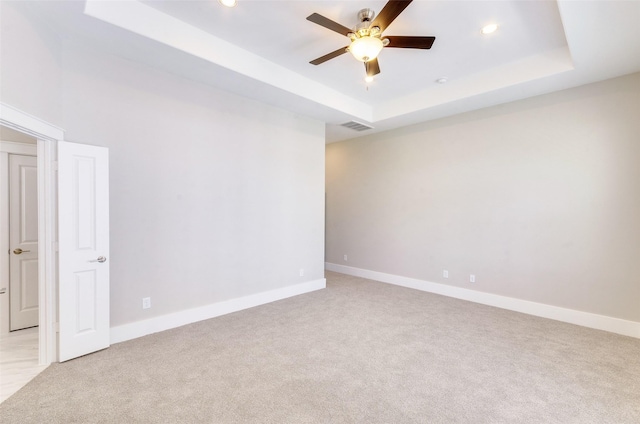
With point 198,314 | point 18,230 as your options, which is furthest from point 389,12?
point 18,230

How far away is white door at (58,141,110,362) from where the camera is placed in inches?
108

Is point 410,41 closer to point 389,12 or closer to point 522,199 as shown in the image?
point 389,12

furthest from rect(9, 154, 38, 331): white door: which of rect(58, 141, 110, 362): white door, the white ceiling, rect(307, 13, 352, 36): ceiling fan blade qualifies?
rect(307, 13, 352, 36): ceiling fan blade

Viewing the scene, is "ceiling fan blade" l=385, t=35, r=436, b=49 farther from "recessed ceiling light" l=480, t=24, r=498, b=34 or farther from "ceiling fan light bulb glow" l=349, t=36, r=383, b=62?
"recessed ceiling light" l=480, t=24, r=498, b=34

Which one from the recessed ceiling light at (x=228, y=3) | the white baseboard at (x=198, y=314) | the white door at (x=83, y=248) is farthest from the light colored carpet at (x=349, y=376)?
the recessed ceiling light at (x=228, y=3)

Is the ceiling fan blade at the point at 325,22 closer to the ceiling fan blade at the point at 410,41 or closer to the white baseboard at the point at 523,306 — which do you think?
the ceiling fan blade at the point at 410,41

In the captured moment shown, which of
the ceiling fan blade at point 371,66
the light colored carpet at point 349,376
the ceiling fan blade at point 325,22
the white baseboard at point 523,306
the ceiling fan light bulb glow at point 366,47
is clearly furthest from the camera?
the white baseboard at point 523,306

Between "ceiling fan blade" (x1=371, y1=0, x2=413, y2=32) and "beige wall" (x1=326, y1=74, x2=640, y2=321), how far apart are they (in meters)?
3.02

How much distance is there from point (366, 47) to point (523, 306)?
418cm

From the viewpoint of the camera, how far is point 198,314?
149 inches

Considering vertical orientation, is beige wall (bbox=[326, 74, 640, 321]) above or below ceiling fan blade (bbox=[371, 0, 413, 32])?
below

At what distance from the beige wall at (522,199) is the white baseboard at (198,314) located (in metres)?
2.21

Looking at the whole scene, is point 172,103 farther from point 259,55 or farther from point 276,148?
point 276,148

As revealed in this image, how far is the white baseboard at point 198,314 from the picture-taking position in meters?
3.22
